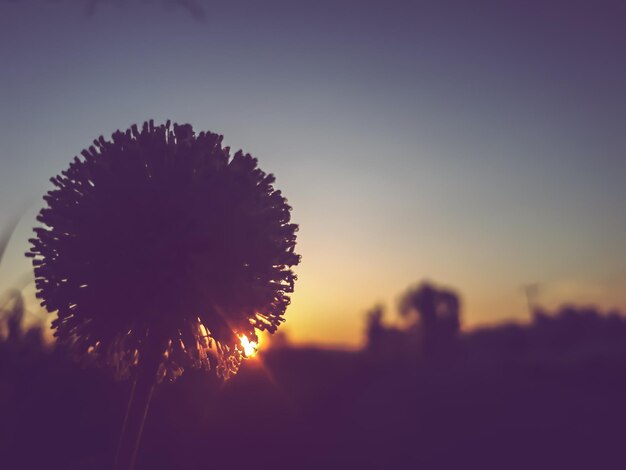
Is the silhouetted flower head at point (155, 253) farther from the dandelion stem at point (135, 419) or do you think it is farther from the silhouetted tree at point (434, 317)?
the silhouetted tree at point (434, 317)

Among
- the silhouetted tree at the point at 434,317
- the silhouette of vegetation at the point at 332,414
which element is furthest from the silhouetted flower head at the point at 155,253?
the silhouetted tree at the point at 434,317

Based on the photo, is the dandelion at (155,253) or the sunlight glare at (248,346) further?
the sunlight glare at (248,346)

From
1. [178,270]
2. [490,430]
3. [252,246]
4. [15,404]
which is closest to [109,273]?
[178,270]

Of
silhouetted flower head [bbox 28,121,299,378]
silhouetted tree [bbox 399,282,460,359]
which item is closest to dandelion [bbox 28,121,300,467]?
silhouetted flower head [bbox 28,121,299,378]

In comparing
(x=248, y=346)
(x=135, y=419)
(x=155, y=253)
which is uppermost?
(x=155, y=253)

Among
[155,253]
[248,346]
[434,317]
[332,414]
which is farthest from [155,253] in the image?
[434,317]

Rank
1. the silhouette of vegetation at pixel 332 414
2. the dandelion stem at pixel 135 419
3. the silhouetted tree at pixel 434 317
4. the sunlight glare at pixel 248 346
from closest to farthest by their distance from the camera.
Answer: the dandelion stem at pixel 135 419 → the sunlight glare at pixel 248 346 → the silhouette of vegetation at pixel 332 414 → the silhouetted tree at pixel 434 317

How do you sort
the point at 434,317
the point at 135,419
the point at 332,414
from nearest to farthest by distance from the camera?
the point at 135,419
the point at 332,414
the point at 434,317

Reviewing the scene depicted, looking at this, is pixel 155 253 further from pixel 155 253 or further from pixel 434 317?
pixel 434 317

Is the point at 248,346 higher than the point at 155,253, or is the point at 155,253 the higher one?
the point at 155,253
